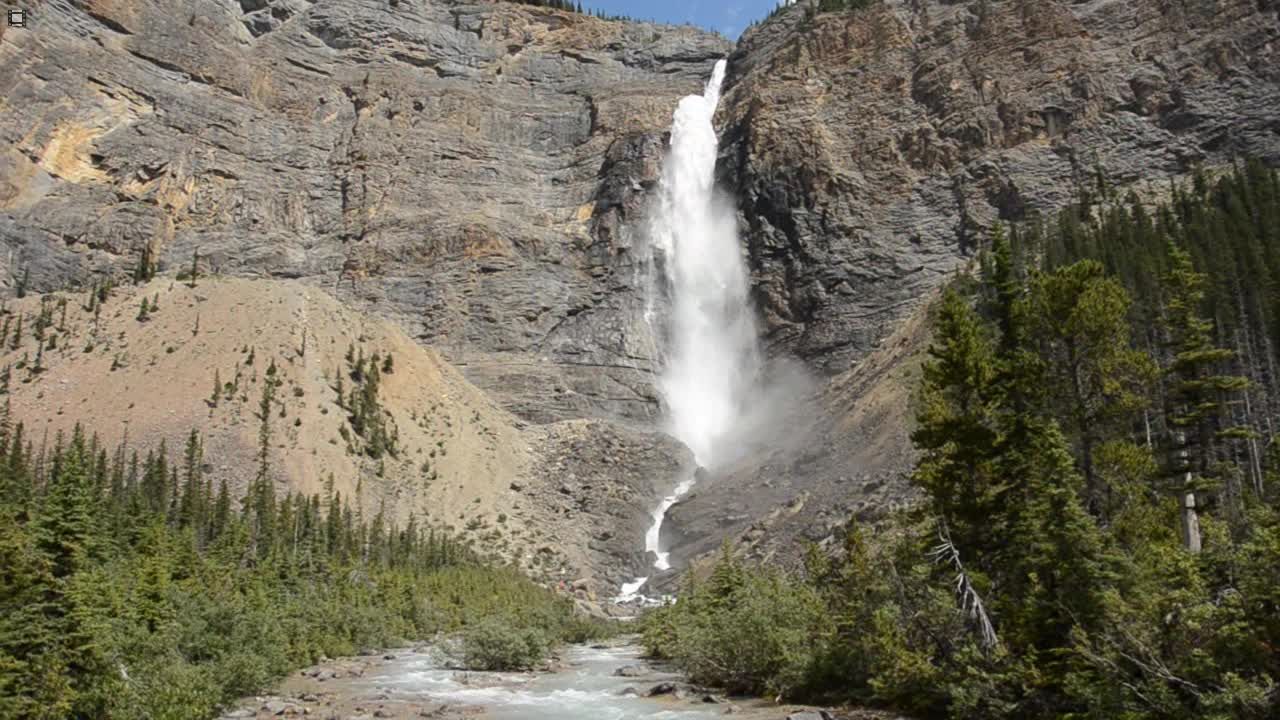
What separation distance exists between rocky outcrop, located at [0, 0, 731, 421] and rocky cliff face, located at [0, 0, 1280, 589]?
317 mm

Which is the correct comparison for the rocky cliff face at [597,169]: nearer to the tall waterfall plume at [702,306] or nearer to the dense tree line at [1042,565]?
the tall waterfall plume at [702,306]

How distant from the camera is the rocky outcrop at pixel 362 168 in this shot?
92938 mm

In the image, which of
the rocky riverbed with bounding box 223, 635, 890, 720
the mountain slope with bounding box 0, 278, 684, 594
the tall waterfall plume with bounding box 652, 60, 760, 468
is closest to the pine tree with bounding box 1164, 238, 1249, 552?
the rocky riverbed with bounding box 223, 635, 890, 720

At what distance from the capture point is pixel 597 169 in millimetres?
117188

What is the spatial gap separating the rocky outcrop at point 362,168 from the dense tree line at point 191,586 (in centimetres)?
3345

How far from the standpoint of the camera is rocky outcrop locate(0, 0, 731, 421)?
92.9 metres

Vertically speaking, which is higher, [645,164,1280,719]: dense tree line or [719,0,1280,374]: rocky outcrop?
[719,0,1280,374]: rocky outcrop

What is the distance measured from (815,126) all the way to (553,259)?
33.4 metres

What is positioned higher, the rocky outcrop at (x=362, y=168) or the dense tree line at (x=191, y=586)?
the rocky outcrop at (x=362, y=168)

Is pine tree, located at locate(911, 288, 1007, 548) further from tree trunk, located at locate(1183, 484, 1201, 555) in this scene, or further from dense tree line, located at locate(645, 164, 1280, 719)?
tree trunk, located at locate(1183, 484, 1201, 555)

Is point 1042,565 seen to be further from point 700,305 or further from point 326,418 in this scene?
point 700,305

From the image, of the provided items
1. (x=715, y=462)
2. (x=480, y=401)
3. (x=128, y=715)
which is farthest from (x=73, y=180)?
(x=128, y=715)

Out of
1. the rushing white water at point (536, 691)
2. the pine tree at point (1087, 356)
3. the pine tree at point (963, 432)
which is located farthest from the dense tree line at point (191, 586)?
the pine tree at point (1087, 356)

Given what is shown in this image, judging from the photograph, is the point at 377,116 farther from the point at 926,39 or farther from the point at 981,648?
the point at 981,648
